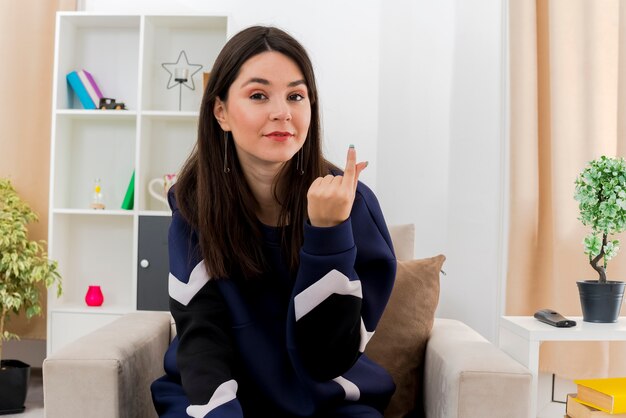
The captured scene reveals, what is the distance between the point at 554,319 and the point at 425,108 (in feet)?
4.99

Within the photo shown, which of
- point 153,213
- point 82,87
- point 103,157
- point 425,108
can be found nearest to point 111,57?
point 82,87

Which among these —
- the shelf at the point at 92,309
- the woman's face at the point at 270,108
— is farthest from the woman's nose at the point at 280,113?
the shelf at the point at 92,309

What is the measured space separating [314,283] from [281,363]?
0.75 feet

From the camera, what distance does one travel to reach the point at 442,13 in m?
3.12

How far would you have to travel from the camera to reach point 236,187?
1.54 metres

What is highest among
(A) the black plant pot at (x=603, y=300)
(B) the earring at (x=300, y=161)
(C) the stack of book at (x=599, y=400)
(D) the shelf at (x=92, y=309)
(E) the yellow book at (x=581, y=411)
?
(B) the earring at (x=300, y=161)

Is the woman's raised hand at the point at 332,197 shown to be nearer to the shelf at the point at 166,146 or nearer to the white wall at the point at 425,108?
the white wall at the point at 425,108

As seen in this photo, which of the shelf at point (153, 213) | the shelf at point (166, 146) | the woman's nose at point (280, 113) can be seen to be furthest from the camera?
the shelf at point (166, 146)

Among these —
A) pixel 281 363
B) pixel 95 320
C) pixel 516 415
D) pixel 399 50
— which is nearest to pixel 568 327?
pixel 516 415

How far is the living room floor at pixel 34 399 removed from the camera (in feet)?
9.75

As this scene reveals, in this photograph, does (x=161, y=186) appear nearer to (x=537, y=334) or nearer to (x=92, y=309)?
(x=92, y=309)

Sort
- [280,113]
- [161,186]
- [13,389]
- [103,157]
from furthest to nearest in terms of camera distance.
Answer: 1. [103,157]
2. [161,186]
3. [13,389]
4. [280,113]

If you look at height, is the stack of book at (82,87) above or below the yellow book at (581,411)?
above

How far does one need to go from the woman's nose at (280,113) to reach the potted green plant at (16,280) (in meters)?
1.97
